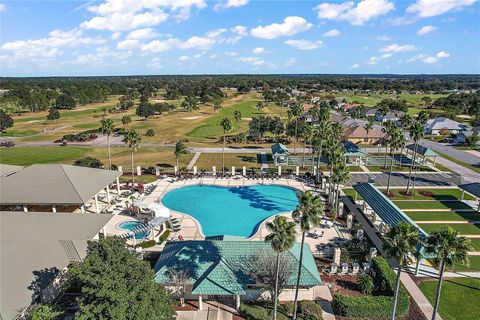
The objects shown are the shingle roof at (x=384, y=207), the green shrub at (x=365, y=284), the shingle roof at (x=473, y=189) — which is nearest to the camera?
the green shrub at (x=365, y=284)

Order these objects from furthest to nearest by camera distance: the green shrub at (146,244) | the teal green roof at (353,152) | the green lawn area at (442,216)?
the teal green roof at (353,152) < the green lawn area at (442,216) < the green shrub at (146,244)

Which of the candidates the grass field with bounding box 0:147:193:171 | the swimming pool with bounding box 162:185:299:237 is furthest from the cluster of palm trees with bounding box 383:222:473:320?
the grass field with bounding box 0:147:193:171

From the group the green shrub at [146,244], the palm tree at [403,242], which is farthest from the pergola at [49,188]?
the palm tree at [403,242]

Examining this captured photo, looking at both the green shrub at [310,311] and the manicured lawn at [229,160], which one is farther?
the manicured lawn at [229,160]

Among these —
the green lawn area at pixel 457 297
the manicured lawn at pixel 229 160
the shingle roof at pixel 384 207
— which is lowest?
the green lawn area at pixel 457 297

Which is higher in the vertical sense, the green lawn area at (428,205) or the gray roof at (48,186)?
the gray roof at (48,186)

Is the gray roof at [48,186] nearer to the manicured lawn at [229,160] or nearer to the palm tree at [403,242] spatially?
the manicured lawn at [229,160]

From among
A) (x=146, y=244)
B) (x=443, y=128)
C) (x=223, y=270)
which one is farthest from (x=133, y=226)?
(x=443, y=128)
